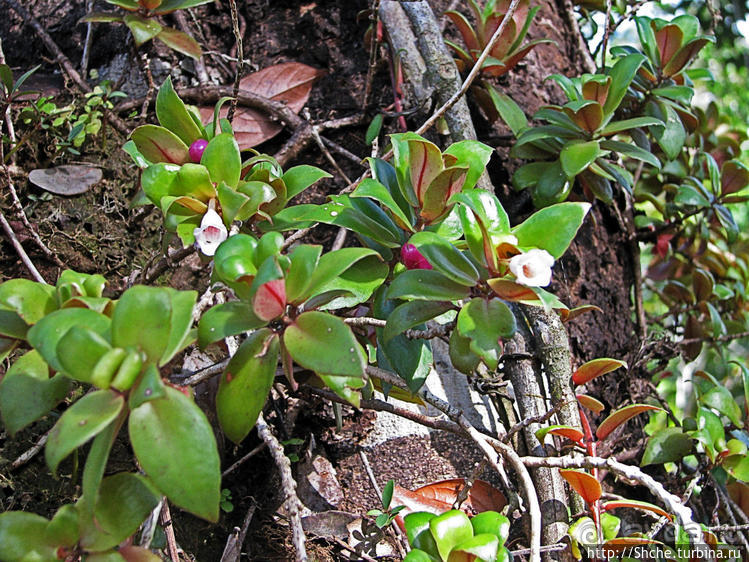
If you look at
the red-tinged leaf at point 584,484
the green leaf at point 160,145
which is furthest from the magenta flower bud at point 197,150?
the red-tinged leaf at point 584,484

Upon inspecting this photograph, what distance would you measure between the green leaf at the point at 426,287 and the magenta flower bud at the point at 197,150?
1.35 ft

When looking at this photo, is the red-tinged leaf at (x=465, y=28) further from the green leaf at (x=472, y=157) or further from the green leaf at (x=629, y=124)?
the green leaf at (x=472, y=157)

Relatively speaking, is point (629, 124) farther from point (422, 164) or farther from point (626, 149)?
point (422, 164)

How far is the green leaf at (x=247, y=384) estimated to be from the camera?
30.1 inches

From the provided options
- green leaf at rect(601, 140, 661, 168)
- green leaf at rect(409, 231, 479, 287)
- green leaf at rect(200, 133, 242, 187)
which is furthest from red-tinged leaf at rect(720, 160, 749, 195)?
green leaf at rect(200, 133, 242, 187)

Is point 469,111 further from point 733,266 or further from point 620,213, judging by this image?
point 733,266

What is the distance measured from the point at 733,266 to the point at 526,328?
3.79 feet

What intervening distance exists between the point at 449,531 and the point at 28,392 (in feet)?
1.90

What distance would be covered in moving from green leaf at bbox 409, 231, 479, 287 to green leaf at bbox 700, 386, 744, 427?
78 cm

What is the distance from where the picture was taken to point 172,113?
101cm

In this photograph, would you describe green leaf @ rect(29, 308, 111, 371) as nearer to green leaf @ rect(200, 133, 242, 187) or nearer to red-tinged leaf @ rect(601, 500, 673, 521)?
green leaf @ rect(200, 133, 242, 187)

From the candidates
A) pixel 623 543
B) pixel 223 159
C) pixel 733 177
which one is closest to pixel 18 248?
pixel 223 159

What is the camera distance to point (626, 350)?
58.6 inches

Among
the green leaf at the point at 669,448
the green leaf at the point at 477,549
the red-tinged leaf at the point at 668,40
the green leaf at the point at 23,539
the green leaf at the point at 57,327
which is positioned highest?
the red-tinged leaf at the point at 668,40
